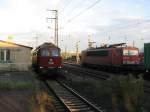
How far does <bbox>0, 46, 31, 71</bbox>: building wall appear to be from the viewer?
41.2 m

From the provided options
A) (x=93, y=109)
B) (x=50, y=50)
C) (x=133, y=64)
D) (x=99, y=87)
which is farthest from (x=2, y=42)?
(x=93, y=109)

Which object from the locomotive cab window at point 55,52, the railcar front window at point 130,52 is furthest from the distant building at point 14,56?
the railcar front window at point 130,52

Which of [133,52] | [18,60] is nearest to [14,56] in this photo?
[18,60]

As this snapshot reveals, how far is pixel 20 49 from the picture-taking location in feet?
137

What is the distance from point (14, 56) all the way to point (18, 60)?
0.65m

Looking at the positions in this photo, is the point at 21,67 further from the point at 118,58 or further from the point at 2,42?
the point at 118,58

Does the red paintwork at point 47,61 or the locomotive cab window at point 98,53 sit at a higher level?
the locomotive cab window at point 98,53

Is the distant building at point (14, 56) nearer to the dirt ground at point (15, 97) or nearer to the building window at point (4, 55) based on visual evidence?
the building window at point (4, 55)

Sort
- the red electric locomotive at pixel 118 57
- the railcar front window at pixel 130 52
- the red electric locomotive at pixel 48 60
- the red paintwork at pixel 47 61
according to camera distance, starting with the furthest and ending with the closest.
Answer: the railcar front window at pixel 130 52
the red electric locomotive at pixel 118 57
the red paintwork at pixel 47 61
the red electric locomotive at pixel 48 60

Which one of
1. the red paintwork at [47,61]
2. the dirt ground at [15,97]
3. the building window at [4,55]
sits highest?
the building window at [4,55]

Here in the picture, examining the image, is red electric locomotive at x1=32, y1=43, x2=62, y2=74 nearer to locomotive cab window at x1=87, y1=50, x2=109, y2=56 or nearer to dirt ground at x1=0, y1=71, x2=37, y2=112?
dirt ground at x1=0, y1=71, x2=37, y2=112

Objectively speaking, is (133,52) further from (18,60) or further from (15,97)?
(15,97)

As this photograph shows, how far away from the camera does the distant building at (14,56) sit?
135ft

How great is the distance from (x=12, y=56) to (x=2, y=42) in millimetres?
1960
